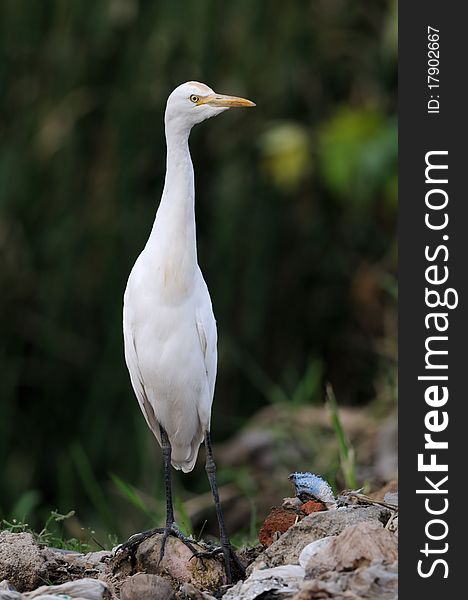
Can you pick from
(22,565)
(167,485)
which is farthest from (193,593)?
(167,485)

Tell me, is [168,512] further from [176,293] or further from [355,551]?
[355,551]

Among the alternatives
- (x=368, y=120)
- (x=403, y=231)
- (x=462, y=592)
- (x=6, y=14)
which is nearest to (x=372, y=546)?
(x=462, y=592)

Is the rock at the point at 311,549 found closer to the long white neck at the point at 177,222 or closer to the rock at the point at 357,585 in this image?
the rock at the point at 357,585

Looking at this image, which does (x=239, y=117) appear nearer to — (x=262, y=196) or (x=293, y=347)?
(x=262, y=196)

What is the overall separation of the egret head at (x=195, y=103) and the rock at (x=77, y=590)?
1.23 metres

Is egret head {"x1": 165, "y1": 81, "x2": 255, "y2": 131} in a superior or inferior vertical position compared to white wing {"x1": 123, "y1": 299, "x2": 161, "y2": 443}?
superior

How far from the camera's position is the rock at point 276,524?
10.7ft

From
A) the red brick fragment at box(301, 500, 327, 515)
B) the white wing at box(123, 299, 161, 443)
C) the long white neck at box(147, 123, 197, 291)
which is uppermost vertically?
the long white neck at box(147, 123, 197, 291)

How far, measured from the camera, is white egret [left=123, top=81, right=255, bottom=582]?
3.31 meters

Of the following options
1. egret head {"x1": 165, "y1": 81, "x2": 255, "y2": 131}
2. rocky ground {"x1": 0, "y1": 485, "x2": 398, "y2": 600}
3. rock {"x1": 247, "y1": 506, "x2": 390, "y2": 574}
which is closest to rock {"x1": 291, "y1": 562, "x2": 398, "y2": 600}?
rocky ground {"x1": 0, "y1": 485, "x2": 398, "y2": 600}

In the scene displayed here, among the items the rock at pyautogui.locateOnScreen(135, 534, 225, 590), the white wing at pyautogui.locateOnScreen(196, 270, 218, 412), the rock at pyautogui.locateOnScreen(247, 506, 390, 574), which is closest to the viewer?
the rock at pyautogui.locateOnScreen(247, 506, 390, 574)

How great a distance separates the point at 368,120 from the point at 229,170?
35.0 inches

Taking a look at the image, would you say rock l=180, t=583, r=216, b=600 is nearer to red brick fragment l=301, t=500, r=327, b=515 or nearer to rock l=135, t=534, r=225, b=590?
rock l=135, t=534, r=225, b=590

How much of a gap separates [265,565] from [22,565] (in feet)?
1.98
